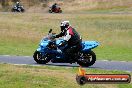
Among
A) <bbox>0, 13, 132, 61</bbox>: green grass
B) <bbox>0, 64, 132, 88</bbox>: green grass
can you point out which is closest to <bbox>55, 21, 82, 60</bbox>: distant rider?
<bbox>0, 64, 132, 88</bbox>: green grass

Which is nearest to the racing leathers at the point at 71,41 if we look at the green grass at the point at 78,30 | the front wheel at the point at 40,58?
the front wheel at the point at 40,58

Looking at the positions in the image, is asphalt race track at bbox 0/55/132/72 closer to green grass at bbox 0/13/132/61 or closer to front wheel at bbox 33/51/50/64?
front wheel at bbox 33/51/50/64

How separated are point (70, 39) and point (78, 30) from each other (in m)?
21.3

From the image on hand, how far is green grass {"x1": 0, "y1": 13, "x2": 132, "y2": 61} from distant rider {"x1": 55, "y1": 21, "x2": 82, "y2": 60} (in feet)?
33.8

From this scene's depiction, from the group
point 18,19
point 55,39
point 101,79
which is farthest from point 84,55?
point 18,19

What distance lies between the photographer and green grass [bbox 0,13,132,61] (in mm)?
33409

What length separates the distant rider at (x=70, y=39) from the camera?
62.6ft

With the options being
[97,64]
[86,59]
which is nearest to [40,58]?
[86,59]

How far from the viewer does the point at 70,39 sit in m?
19.3

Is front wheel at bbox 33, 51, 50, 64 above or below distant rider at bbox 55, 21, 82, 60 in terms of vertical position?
below

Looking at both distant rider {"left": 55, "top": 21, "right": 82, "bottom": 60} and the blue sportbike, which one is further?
the blue sportbike

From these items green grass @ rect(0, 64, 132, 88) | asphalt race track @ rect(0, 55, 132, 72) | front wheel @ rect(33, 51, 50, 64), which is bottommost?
asphalt race track @ rect(0, 55, 132, 72)

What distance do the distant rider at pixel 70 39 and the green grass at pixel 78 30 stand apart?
10.3 metres

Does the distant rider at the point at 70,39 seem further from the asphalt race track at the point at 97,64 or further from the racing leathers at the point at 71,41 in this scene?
the asphalt race track at the point at 97,64
